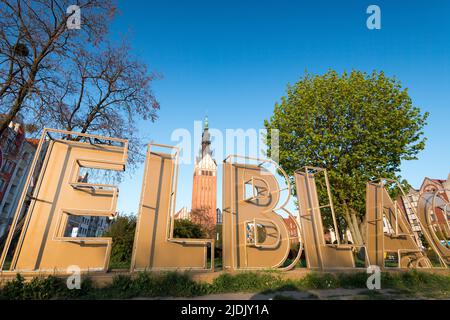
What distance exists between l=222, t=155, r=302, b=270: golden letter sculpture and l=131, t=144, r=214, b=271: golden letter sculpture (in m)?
0.92

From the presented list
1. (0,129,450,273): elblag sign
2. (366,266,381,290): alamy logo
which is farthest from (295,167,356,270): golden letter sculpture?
(366,266,381,290): alamy logo

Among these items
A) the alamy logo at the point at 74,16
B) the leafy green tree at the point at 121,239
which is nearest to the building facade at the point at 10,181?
the leafy green tree at the point at 121,239

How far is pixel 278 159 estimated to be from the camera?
1894 centimetres

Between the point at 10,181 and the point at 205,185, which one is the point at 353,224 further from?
the point at 205,185

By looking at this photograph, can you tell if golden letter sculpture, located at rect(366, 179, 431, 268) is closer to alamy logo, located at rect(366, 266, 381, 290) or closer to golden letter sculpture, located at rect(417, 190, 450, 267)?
golden letter sculpture, located at rect(417, 190, 450, 267)

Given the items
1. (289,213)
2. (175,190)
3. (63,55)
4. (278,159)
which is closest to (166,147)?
(175,190)

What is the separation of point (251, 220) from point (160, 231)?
3155 millimetres

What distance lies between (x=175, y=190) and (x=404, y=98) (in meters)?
17.5

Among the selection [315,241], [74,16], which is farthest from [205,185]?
[315,241]

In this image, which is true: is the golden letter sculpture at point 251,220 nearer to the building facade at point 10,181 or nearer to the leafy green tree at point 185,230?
the leafy green tree at point 185,230

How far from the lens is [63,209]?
697 cm

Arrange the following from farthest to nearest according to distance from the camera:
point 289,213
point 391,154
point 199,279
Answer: point 391,154
point 289,213
point 199,279
